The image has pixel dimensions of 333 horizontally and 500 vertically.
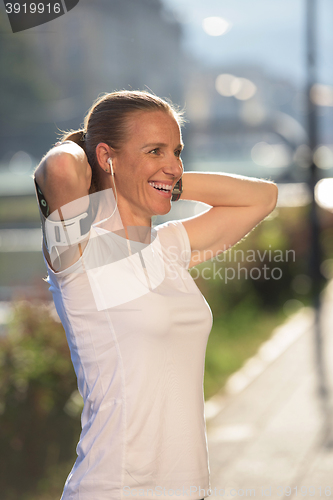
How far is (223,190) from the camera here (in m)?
2.17

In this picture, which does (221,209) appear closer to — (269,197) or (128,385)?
(269,197)

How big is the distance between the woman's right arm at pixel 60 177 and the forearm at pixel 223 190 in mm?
793

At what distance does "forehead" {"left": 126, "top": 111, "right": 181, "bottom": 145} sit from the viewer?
1.71 meters

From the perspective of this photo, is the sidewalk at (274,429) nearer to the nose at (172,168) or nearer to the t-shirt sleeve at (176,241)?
the t-shirt sleeve at (176,241)

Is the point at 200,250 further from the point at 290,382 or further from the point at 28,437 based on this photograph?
the point at 290,382

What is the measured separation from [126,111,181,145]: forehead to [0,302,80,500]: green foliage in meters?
1.93

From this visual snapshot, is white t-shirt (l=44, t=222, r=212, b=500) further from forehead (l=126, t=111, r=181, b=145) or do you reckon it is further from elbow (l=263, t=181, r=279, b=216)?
elbow (l=263, t=181, r=279, b=216)

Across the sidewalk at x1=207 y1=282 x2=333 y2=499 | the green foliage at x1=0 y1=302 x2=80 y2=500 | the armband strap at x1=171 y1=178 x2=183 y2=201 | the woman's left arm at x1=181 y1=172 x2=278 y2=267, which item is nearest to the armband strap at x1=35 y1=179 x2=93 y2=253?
the armband strap at x1=171 y1=178 x2=183 y2=201

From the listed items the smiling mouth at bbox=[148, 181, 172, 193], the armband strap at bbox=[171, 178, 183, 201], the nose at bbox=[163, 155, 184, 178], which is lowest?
the armband strap at bbox=[171, 178, 183, 201]

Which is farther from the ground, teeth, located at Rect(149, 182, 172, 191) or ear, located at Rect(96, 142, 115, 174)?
ear, located at Rect(96, 142, 115, 174)

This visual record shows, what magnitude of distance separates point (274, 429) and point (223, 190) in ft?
9.26

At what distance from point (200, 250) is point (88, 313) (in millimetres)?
702

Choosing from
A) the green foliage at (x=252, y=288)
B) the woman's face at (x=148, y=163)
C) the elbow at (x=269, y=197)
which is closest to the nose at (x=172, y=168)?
the woman's face at (x=148, y=163)

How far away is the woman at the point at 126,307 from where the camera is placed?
4.94ft
